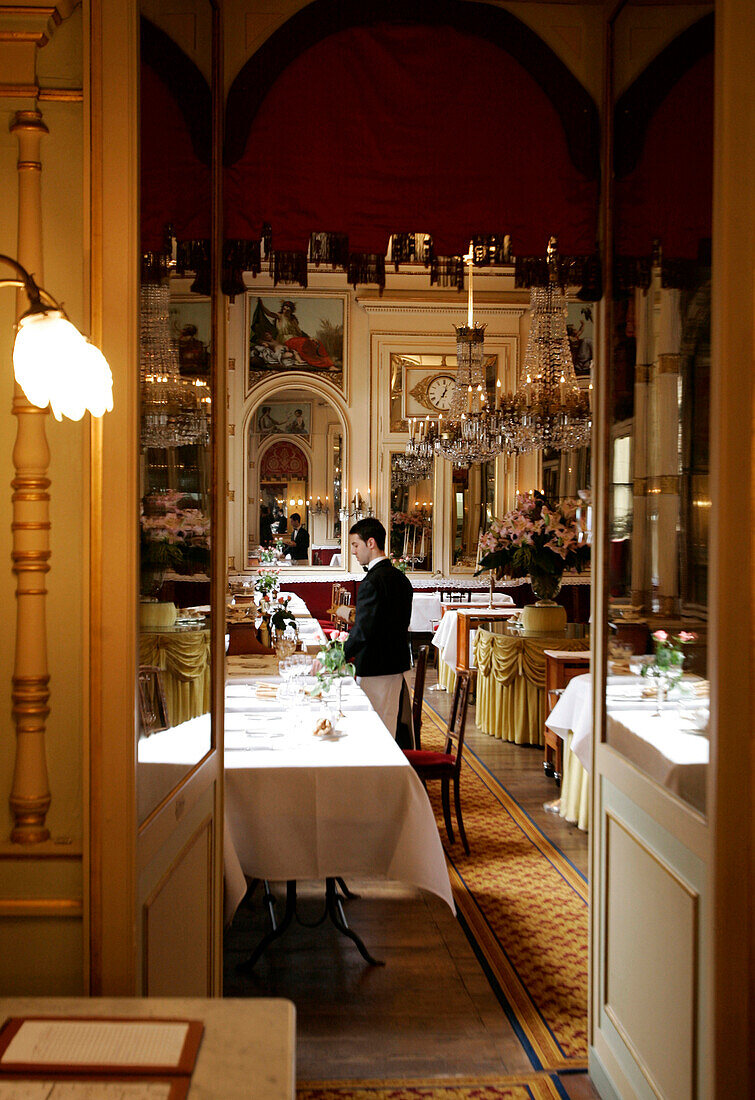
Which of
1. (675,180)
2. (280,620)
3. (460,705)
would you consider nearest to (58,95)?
(675,180)

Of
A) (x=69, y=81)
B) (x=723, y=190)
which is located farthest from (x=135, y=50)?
(x=723, y=190)

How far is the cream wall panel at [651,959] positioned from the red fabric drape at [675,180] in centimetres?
163

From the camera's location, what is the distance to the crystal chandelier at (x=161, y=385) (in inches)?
78.9

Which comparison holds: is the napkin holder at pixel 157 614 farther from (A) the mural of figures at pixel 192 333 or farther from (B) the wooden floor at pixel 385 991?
(B) the wooden floor at pixel 385 991

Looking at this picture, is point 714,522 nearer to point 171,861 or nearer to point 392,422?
point 171,861

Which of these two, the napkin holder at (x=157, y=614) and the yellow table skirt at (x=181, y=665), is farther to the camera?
the yellow table skirt at (x=181, y=665)

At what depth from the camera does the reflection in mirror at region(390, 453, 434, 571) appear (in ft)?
43.7

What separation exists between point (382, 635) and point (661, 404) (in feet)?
9.83

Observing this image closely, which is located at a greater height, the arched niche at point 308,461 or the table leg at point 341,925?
the arched niche at point 308,461

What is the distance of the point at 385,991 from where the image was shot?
3.33 metres

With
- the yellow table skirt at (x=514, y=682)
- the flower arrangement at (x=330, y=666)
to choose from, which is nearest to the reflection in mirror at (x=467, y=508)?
the yellow table skirt at (x=514, y=682)

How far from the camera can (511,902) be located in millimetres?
4172

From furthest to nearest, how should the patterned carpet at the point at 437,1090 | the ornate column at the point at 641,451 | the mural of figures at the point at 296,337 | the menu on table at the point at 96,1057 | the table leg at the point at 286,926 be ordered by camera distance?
the mural of figures at the point at 296,337 → the table leg at the point at 286,926 → the patterned carpet at the point at 437,1090 → the ornate column at the point at 641,451 → the menu on table at the point at 96,1057

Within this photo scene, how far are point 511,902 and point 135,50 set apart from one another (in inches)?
149
